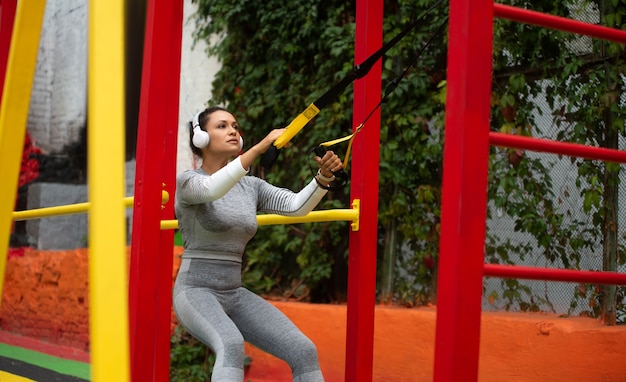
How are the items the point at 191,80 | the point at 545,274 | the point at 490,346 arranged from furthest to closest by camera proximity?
the point at 191,80 → the point at 490,346 → the point at 545,274

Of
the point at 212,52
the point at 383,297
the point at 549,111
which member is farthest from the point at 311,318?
the point at 212,52

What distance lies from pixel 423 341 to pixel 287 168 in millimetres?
2011

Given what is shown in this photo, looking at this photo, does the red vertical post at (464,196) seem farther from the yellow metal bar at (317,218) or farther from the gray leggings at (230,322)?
the yellow metal bar at (317,218)

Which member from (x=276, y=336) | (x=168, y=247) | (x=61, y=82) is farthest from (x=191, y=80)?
(x=276, y=336)

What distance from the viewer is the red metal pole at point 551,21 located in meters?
1.86

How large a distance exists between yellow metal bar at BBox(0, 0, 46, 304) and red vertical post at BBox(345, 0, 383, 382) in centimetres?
124

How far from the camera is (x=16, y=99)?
6.99 ft

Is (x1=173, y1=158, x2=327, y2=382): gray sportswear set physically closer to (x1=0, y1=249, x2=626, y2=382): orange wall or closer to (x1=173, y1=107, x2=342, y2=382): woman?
(x1=173, y1=107, x2=342, y2=382): woman

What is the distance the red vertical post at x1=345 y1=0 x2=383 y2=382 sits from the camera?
9.42ft

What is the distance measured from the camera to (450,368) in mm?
1699

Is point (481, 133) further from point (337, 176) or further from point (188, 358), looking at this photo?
point (188, 358)

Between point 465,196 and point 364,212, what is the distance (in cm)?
125

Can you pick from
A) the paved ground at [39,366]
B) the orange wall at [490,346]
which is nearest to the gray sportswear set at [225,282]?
the orange wall at [490,346]

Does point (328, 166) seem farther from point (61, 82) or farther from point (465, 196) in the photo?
point (61, 82)
